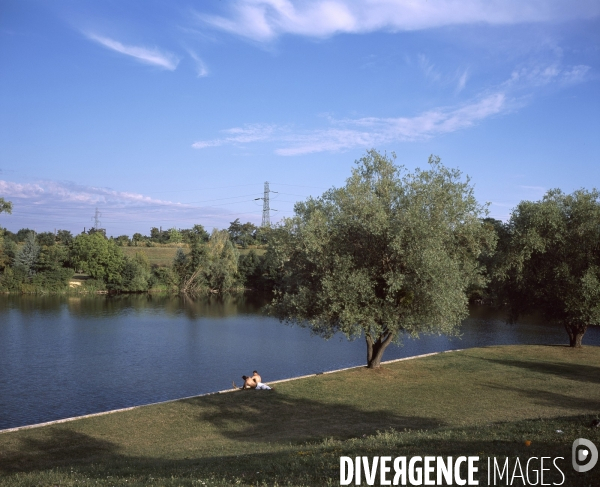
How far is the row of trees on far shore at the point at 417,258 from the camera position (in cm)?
2289

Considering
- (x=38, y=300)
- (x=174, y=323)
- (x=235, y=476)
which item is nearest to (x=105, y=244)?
(x=38, y=300)

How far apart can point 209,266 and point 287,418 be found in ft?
230

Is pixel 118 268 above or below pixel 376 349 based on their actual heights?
above

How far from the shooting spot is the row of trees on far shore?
22891 mm

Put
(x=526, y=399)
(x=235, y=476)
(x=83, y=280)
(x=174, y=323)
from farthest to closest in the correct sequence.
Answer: (x=83, y=280)
(x=174, y=323)
(x=526, y=399)
(x=235, y=476)

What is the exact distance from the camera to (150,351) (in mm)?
36719

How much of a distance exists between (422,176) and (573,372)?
12.0 metres

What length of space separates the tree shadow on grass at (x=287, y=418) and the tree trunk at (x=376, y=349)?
566 cm

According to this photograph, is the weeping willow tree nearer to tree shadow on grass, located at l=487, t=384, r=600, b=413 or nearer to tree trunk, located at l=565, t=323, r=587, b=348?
tree trunk, located at l=565, t=323, r=587, b=348

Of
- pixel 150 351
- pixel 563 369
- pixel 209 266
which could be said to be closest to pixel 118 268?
pixel 209 266

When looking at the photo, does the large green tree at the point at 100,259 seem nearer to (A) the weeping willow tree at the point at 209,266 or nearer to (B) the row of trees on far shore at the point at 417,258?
(A) the weeping willow tree at the point at 209,266

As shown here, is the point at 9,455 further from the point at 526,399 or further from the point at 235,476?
the point at 526,399

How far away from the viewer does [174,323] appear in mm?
51594

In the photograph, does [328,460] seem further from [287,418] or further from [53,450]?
[53,450]
